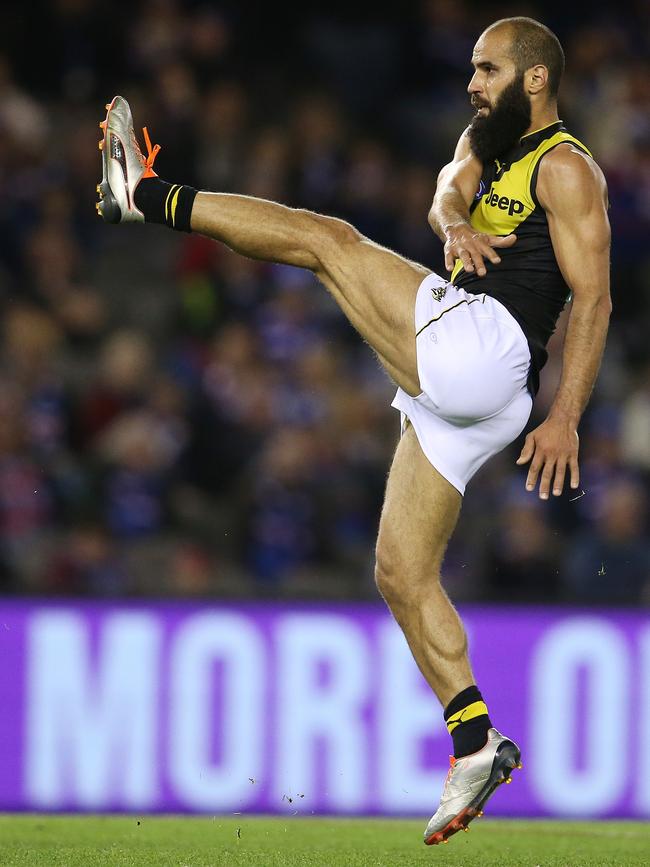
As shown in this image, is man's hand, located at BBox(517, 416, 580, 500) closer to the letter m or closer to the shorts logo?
the shorts logo

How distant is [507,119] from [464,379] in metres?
0.91

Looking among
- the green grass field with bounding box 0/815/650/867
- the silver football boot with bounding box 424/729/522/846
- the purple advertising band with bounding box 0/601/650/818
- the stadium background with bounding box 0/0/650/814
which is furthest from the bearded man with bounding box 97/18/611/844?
the stadium background with bounding box 0/0/650/814

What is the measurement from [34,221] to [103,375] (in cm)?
139

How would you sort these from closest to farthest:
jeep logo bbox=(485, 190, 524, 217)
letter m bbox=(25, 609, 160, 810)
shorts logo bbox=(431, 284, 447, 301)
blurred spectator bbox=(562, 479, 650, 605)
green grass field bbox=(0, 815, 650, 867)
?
1. shorts logo bbox=(431, 284, 447, 301)
2. jeep logo bbox=(485, 190, 524, 217)
3. green grass field bbox=(0, 815, 650, 867)
4. letter m bbox=(25, 609, 160, 810)
5. blurred spectator bbox=(562, 479, 650, 605)

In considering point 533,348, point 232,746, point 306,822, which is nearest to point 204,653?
point 232,746

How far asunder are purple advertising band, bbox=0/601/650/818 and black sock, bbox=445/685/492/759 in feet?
8.07

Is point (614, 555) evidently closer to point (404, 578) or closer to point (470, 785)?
point (404, 578)

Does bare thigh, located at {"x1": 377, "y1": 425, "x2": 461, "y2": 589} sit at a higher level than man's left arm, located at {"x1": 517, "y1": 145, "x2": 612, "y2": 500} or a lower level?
lower

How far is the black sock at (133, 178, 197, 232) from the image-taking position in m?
5.27

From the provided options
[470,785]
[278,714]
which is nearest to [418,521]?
[470,785]

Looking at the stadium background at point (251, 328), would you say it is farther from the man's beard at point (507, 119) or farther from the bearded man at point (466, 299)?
the man's beard at point (507, 119)

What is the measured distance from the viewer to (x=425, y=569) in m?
5.32

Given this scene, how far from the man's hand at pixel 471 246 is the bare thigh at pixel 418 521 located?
0.62 meters

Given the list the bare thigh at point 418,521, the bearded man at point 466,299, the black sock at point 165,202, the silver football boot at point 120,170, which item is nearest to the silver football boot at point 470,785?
the bearded man at point 466,299
